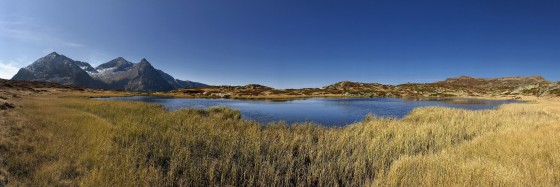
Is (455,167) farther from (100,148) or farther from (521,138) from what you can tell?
(100,148)

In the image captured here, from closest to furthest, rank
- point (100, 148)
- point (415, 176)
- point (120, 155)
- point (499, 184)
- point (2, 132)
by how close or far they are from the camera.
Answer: point (499, 184) < point (415, 176) < point (120, 155) < point (100, 148) < point (2, 132)

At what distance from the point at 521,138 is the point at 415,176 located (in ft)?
24.4

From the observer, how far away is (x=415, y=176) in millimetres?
7434

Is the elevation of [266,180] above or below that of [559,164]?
below

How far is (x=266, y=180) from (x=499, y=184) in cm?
592

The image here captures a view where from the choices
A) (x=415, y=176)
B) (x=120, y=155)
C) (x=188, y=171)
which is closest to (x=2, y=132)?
(x=120, y=155)

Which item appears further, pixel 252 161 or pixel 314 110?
pixel 314 110

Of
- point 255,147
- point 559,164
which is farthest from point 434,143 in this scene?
point 255,147

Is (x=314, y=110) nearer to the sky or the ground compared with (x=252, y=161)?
nearer to the sky

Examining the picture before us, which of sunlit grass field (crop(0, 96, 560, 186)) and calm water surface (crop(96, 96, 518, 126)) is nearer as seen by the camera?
sunlit grass field (crop(0, 96, 560, 186))

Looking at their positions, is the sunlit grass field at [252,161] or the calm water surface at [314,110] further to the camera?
the calm water surface at [314,110]

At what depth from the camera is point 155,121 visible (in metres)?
16.8

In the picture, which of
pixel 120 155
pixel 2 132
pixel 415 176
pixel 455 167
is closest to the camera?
→ pixel 415 176

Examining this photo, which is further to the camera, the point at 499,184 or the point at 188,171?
the point at 188,171
